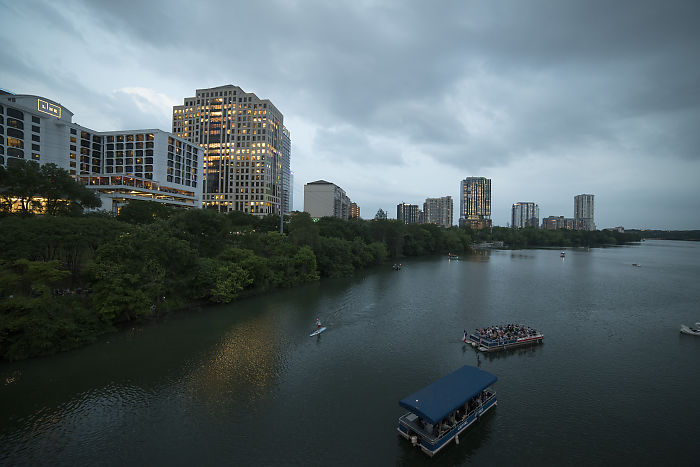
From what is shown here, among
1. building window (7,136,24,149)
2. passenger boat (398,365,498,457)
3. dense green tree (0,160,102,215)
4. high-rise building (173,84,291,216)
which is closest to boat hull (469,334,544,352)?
passenger boat (398,365,498,457)

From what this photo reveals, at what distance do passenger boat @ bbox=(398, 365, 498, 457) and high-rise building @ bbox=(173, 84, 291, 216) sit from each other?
131881 millimetres

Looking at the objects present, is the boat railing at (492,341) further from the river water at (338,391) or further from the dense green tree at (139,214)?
the dense green tree at (139,214)

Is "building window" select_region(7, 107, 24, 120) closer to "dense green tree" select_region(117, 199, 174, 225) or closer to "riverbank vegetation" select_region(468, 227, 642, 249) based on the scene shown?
"dense green tree" select_region(117, 199, 174, 225)

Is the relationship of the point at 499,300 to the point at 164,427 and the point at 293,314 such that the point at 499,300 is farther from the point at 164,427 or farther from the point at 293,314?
the point at 164,427

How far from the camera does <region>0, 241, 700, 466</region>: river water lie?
16.7m

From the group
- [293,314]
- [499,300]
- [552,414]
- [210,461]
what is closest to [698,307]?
[499,300]

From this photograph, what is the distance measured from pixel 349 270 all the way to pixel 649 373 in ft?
163

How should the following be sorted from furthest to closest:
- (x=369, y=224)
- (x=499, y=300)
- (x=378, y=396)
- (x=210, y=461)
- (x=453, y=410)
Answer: (x=369, y=224)
(x=499, y=300)
(x=378, y=396)
(x=453, y=410)
(x=210, y=461)

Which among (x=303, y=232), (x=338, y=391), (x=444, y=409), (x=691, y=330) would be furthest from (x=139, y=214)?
(x=691, y=330)

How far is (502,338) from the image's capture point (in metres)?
A: 30.5

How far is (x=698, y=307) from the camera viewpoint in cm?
4559

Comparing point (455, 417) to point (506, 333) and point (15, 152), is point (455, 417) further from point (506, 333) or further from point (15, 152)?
point (15, 152)

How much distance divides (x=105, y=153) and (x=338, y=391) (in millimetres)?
126247

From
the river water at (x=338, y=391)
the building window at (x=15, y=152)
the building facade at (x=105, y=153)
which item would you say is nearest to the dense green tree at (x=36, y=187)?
the river water at (x=338, y=391)
